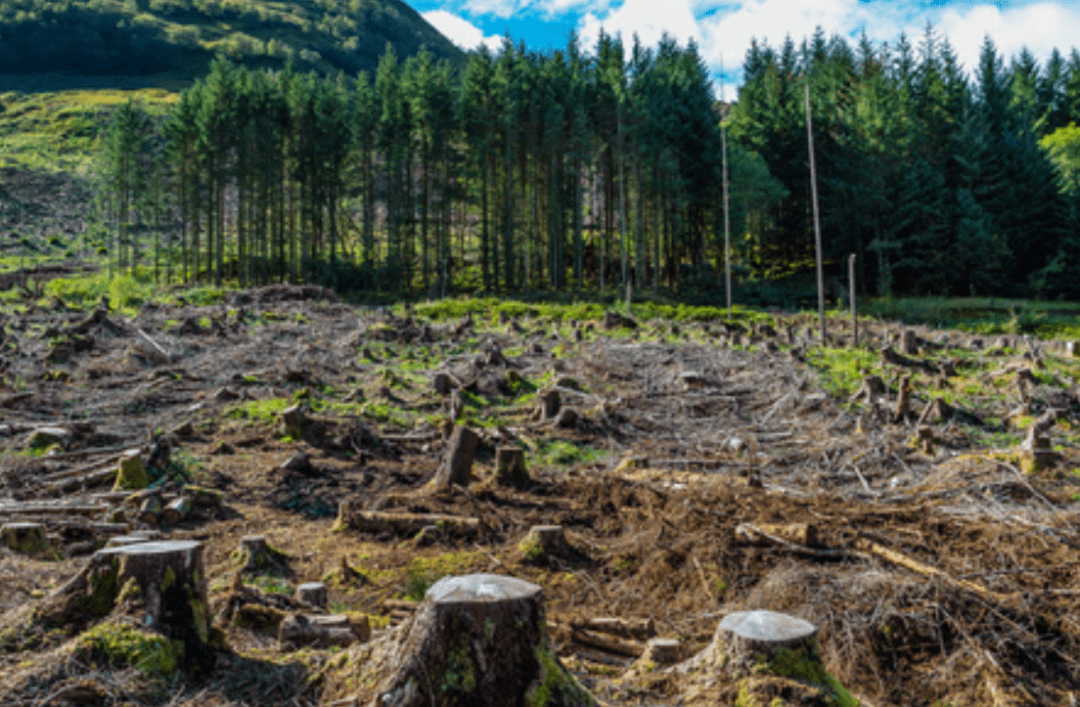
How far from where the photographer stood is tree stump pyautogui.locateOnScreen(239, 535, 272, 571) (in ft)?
17.8

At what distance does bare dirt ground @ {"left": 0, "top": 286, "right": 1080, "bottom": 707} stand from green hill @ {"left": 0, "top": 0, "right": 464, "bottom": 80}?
94.7 metres

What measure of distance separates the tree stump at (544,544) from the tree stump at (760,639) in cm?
295

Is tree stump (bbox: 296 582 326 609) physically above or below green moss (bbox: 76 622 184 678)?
below

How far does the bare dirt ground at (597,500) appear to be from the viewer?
3957 millimetres

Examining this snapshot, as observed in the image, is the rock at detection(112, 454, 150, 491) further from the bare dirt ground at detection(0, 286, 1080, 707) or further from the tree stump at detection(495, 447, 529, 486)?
the tree stump at detection(495, 447, 529, 486)

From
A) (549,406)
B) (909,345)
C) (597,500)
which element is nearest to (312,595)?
(597,500)

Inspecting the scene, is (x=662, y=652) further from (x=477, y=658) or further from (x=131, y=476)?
(x=131, y=476)

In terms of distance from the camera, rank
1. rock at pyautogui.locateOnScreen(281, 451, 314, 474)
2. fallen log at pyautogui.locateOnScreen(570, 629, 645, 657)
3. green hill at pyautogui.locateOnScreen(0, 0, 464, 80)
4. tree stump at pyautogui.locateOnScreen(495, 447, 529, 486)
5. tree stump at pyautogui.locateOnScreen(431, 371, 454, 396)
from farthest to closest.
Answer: green hill at pyautogui.locateOnScreen(0, 0, 464, 80) → tree stump at pyautogui.locateOnScreen(431, 371, 454, 396) → rock at pyautogui.locateOnScreen(281, 451, 314, 474) → tree stump at pyautogui.locateOnScreen(495, 447, 529, 486) → fallen log at pyautogui.locateOnScreen(570, 629, 645, 657)

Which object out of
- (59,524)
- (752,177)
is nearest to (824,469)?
(59,524)

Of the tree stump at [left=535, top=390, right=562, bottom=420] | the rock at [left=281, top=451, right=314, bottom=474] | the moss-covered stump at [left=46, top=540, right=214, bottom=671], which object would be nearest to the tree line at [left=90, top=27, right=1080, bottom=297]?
the tree stump at [left=535, top=390, right=562, bottom=420]

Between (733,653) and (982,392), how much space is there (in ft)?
35.3

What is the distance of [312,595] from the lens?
4688mm

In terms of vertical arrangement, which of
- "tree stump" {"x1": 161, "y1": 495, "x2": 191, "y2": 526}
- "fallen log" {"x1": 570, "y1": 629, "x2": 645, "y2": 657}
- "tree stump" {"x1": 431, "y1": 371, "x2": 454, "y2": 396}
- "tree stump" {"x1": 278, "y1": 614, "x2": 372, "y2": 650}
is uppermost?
"tree stump" {"x1": 431, "y1": 371, "x2": 454, "y2": 396}

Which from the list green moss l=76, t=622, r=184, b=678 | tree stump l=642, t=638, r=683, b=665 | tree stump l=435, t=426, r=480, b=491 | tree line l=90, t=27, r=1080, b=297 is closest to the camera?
green moss l=76, t=622, r=184, b=678
